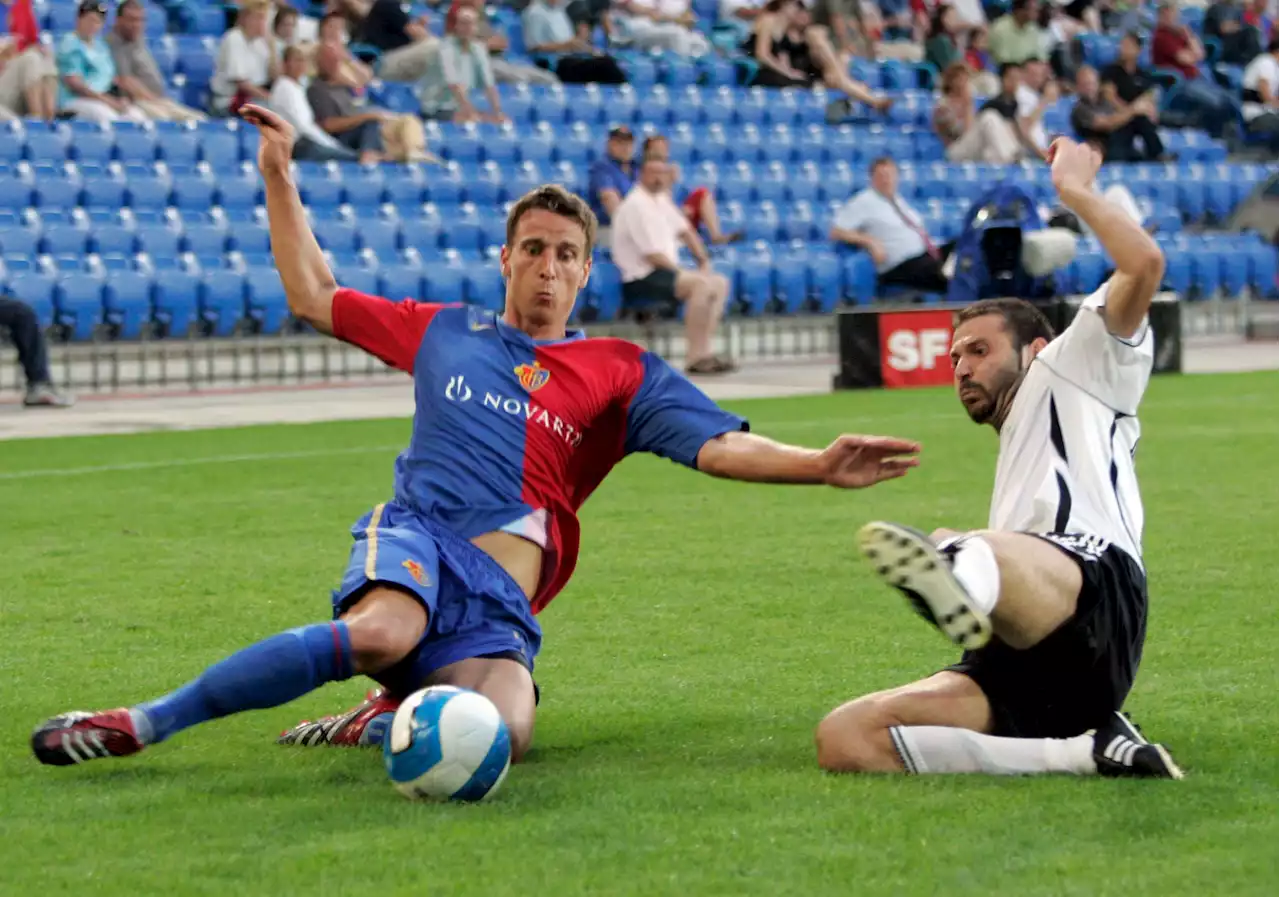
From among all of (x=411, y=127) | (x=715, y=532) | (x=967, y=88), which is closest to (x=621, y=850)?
(x=715, y=532)

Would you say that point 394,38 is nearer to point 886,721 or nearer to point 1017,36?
point 1017,36

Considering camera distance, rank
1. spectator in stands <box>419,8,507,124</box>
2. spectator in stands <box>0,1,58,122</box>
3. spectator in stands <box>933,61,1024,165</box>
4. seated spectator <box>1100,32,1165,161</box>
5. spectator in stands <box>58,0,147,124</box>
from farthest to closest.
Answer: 1. seated spectator <box>1100,32,1165,161</box>
2. spectator in stands <box>933,61,1024,165</box>
3. spectator in stands <box>419,8,507,124</box>
4. spectator in stands <box>58,0,147,124</box>
5. spectator in stands <box>0,1,58,122</box>

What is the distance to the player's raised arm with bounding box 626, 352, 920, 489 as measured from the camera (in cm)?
466

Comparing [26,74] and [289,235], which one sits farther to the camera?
[26,74]

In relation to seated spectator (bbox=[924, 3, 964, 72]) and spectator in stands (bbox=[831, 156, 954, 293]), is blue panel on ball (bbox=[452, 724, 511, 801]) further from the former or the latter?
seated spectator (bbox=[924, 3, 964, 72])

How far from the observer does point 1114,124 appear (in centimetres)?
2417

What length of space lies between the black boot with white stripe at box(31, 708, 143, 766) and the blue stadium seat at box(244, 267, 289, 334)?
11.3m

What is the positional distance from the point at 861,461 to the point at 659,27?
19.1m

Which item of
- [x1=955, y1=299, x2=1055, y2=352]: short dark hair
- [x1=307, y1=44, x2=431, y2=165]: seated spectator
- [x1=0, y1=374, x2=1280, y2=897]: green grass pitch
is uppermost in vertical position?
[x1=307, y1=44, x2=431, y2=165]: seated spectator

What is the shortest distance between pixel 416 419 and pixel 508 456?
1.03ft

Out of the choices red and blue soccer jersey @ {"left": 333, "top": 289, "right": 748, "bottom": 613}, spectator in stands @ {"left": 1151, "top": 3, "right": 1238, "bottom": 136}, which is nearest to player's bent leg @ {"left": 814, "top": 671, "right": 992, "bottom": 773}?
red and blue soccer jersey @ {"left": 333, "top": 289, "right": 748, "bottom": 613}

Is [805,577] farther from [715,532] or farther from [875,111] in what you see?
[875,111]

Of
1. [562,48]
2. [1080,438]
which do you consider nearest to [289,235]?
[1080,438]

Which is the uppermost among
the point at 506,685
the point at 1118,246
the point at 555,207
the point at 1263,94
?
the point at 1263,94
